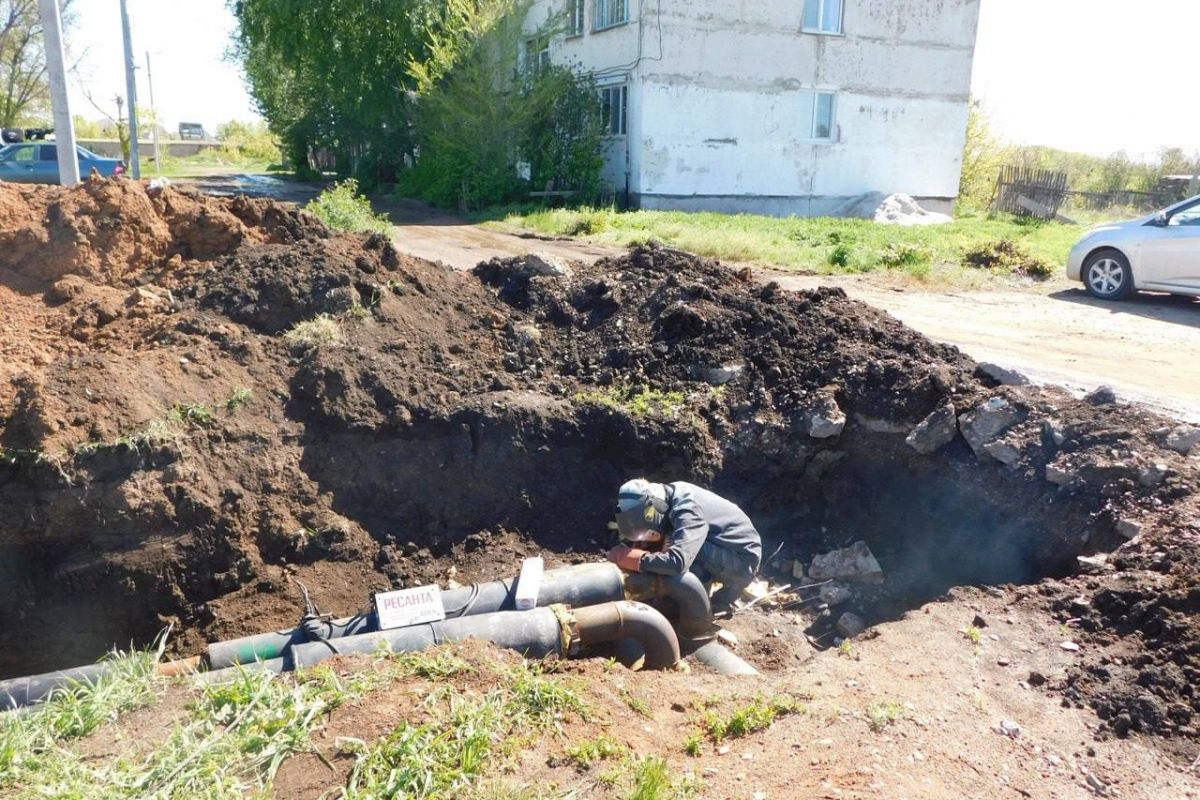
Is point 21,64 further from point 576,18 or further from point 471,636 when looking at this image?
point 471,636

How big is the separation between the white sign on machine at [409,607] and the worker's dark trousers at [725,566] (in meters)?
1.83

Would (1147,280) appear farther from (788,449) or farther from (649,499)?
(649,499)

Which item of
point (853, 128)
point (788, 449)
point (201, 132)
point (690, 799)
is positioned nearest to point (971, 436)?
point (788, 449)

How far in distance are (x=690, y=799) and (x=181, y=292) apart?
620 cm

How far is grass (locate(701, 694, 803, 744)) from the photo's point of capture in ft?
12.9

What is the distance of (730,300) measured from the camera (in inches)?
324

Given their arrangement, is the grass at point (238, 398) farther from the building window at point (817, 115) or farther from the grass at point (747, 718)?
the building window at point (817, 115)

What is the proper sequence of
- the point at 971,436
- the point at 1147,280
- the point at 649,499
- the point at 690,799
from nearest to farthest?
the point at 690,799 → the point at 649,499 → the point at 971,436 → the point at 1147,280

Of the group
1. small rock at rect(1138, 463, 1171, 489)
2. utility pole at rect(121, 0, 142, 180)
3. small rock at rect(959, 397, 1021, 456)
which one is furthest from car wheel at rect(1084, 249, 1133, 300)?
utility pole at rect(121, 0, 142, 180)

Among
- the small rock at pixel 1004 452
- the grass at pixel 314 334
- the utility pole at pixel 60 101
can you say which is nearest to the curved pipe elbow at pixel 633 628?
the small rock at pixel 1004 452

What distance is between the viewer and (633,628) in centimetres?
527

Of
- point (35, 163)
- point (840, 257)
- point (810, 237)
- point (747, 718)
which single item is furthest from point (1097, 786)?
point (35, 163)

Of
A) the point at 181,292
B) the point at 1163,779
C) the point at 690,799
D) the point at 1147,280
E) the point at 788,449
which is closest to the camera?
the point at 690,799

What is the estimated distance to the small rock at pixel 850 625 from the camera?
5.99 m
